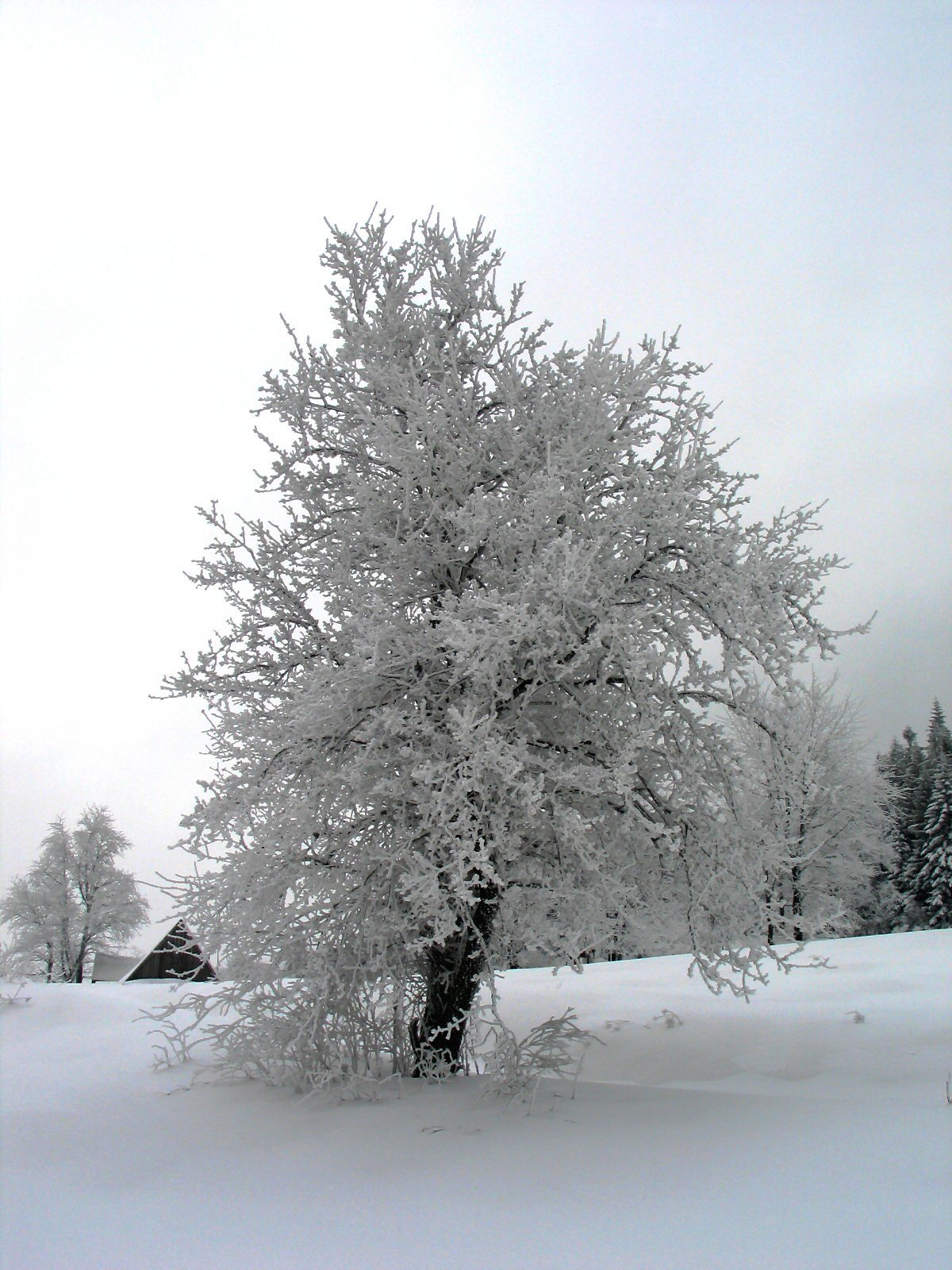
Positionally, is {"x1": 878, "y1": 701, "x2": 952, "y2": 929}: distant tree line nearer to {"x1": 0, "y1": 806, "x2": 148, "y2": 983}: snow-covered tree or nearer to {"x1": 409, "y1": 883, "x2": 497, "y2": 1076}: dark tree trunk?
{"x1": 409, "y1": 883, "x2": 497, "y2": 1076}: dark tree trunk

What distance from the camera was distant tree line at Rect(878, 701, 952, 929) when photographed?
2858cm

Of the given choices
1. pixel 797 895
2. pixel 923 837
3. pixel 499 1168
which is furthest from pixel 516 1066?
pixel 923 837

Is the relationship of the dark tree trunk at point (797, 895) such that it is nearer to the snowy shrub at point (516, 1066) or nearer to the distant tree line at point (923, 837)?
the distant tree line at point (923, 837)

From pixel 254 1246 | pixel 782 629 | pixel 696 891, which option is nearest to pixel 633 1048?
pixel 696 891

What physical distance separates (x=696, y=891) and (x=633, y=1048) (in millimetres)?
2589

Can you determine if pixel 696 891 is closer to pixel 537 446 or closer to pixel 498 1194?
pixel 498 1194

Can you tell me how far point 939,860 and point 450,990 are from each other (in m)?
29.1

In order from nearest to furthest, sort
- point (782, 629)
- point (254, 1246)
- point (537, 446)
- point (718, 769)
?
point (254, 1246) → point (782, 629) → point (718, 769) → point (537, 446)

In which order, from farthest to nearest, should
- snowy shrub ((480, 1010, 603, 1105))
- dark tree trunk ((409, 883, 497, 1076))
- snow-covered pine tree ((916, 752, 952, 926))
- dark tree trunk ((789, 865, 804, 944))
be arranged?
snow-covered pine tree ((916, 752, 952, 926)), dark tree trunk ((789, 865, 804, 944)), dark tree trunk ((409, 883, 497, 1076)), snowy shrub ((480, 1010, 603, 1105))

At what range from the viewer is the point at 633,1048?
7.46 meters

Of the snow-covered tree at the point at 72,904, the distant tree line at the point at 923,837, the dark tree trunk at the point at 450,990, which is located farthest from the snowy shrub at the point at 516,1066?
the snow-covered tree at the point at 72,904

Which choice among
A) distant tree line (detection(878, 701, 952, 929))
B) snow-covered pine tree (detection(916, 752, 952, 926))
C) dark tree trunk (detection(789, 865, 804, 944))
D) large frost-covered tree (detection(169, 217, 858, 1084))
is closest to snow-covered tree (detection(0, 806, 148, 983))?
dark tree trunk (detection(789, 865, 804, 944))

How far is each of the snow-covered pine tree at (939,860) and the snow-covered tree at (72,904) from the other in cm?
2864

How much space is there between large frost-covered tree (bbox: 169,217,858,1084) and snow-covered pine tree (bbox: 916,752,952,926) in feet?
89.7
